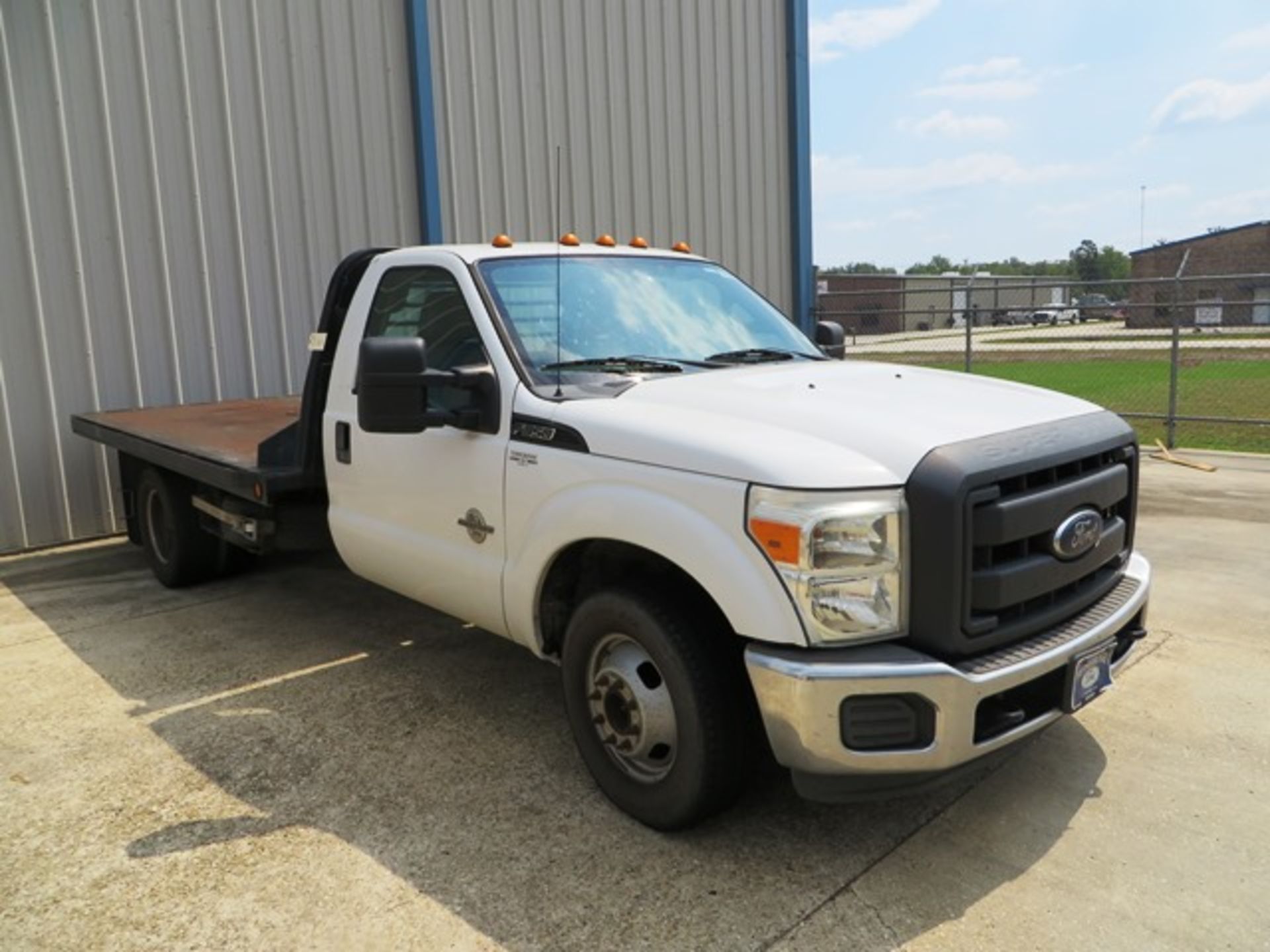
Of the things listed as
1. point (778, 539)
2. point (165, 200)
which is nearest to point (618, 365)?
point (778, 539)

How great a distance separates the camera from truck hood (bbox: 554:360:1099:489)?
286 centimetres

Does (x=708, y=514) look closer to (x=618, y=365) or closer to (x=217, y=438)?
(x=618, y=365)

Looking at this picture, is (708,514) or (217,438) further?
(217,438)

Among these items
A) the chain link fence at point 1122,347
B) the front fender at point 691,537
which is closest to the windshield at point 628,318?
the front fender at point 691,537

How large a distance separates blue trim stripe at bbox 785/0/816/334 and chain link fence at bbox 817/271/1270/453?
97 centimetres

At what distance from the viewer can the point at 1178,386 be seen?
16.2 metres

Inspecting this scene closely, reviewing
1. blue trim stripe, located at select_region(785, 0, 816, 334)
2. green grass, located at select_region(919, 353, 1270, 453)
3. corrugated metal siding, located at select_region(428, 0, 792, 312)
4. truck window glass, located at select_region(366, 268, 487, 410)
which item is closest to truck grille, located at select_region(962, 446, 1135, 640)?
truck window glass, located at select_region(366, 268, 487, 410)

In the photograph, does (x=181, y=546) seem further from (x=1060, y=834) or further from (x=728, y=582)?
(x=1060, y=834)

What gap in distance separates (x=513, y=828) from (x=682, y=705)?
806 mm

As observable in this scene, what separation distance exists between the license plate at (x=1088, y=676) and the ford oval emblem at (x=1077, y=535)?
0.32m

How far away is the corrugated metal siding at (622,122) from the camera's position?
9875mm

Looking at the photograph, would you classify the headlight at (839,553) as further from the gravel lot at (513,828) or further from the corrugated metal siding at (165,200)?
the corrugated metal siding at (165,200)

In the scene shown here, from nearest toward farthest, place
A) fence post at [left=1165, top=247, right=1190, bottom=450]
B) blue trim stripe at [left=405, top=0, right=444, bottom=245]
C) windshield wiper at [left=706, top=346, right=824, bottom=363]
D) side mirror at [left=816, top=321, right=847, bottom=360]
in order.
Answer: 1. windshield wiper at [left=706, top=346, right=824, bottom=363]
2. side mirror at [left=816, top=321, right=847, bottom=360]
3. blue trim stripe at [left=405, top=0, right=444, bottom=245]
4. fence post at [left=1165, top=247, right=1190, bottom=450]

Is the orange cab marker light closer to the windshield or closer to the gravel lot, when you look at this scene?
the gravel lot
